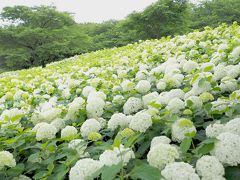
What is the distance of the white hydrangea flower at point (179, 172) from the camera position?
1.26 meters

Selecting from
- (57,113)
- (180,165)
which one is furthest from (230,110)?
(57,113)

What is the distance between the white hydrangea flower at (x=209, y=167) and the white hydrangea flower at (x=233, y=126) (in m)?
0.25

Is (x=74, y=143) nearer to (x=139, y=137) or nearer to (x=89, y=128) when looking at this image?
(x=89, y=128)

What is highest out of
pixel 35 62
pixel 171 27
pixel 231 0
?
pixel 231 0

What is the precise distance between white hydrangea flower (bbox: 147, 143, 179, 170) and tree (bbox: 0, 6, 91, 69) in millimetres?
19101

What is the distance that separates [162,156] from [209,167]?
0.67 feet

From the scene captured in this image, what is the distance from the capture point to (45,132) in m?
2.06

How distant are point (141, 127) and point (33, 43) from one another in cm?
2116

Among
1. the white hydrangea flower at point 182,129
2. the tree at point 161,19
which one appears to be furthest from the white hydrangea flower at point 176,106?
the tree at point 161,19

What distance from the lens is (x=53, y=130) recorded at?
2104 mm

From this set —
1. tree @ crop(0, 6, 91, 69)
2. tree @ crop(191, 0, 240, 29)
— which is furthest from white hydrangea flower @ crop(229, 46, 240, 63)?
tree @ crop(191, 0, 240, 29)

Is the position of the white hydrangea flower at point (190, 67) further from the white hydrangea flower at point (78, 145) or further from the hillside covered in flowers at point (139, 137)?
the white hydrangea flower at point (78, 145)

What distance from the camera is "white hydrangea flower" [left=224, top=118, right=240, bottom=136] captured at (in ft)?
5.03

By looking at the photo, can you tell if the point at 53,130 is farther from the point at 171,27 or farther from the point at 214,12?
the point at 214,12
